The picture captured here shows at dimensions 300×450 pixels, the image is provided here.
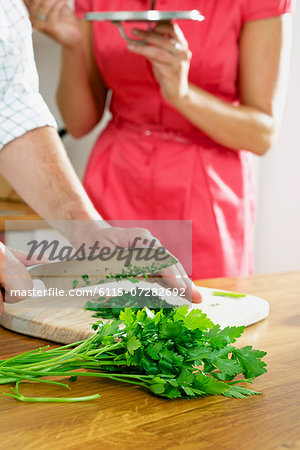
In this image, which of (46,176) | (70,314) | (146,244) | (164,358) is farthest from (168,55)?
(164,358)

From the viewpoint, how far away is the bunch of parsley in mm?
581

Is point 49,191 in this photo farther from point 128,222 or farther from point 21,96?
point 128,222

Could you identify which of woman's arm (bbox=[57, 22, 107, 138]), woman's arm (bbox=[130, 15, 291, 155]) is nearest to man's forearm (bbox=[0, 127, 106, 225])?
woman's arm (bbox=[130, 15, 291, 155])

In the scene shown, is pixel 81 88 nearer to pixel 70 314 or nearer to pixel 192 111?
pixel 192 111

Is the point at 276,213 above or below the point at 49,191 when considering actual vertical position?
below

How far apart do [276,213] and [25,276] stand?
226cm

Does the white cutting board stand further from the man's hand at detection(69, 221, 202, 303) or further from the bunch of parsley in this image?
the bunch of parsley

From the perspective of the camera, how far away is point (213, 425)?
544 millimetres

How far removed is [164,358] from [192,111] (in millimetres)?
980

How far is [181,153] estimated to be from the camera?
1.57 m

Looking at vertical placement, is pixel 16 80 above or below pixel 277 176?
above

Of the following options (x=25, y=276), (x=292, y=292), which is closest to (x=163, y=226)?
(x=292, y=292)

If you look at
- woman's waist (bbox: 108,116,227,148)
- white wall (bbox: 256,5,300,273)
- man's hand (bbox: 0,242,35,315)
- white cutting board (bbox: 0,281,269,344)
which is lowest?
white wall (bbox: 256,5,300,273)

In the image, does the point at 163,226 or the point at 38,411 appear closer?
the point at 38,411
